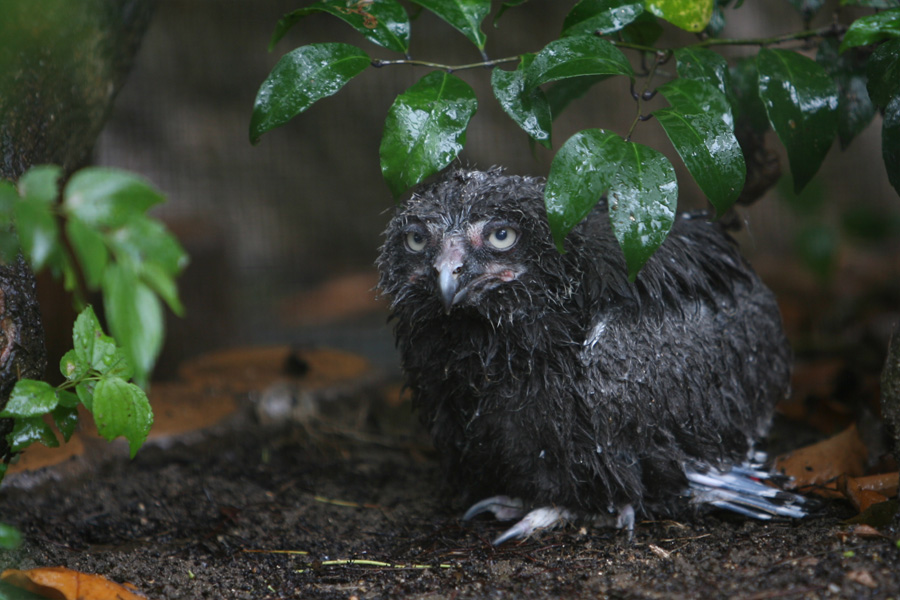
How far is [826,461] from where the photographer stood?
9.71ft

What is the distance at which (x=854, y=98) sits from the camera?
9.12 ft

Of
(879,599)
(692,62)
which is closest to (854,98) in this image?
(692,62)

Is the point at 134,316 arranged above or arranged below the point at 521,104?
below

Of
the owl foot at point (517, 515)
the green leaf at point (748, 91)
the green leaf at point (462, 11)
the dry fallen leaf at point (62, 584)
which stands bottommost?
the owl foot at point (517, 515)

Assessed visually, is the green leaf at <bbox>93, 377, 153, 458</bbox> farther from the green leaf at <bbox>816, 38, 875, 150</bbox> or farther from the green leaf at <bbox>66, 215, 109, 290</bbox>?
the green leaf at <bbox>816, 38, 875, 150</bbox>

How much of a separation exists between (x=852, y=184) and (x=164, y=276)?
21.2 feet

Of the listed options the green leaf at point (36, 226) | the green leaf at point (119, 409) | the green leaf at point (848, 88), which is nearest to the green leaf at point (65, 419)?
the green leaf at point (119, 409)

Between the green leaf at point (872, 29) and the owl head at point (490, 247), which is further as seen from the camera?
the owl head at point (490, 247)

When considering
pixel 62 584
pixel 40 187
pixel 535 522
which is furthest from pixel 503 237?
pixel 62 584

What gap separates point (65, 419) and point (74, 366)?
160 millimetres

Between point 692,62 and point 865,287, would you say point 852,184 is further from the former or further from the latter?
point 692,62

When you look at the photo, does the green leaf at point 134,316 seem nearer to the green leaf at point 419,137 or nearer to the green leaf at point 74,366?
the green leaf at point 74,366

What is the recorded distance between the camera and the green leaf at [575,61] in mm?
2148

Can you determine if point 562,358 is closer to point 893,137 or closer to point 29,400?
point 893,137
